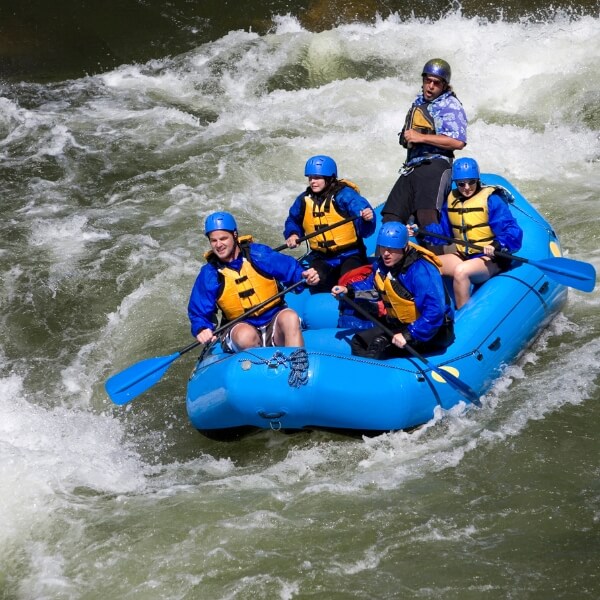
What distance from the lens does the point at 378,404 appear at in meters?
5.28

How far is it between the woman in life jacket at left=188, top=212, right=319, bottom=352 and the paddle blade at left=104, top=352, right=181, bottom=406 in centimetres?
34


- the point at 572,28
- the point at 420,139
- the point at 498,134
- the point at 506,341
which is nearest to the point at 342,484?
the point at 506,341

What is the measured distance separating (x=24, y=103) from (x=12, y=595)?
8.08m

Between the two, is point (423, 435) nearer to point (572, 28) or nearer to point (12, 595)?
point (12, 595)

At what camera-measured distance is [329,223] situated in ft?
20.9

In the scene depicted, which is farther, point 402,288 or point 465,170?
point 465,170

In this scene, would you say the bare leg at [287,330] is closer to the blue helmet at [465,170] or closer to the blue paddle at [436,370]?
the blue paddle at [436,370]

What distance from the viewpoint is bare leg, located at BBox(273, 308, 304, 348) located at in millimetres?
5625

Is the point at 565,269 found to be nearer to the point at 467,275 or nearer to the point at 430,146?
the point at 467,275

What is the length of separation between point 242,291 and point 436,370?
127 cm

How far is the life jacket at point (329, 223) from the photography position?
249 inches

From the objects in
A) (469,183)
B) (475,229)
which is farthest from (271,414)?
(469,183)

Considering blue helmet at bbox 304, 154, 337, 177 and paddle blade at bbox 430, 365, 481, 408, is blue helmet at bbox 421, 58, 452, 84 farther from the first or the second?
paddle blade at bbox 430, 365, 481, 408

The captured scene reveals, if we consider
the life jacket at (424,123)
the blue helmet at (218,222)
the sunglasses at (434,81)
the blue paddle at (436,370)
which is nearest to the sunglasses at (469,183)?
the life jacket at (424,123)
